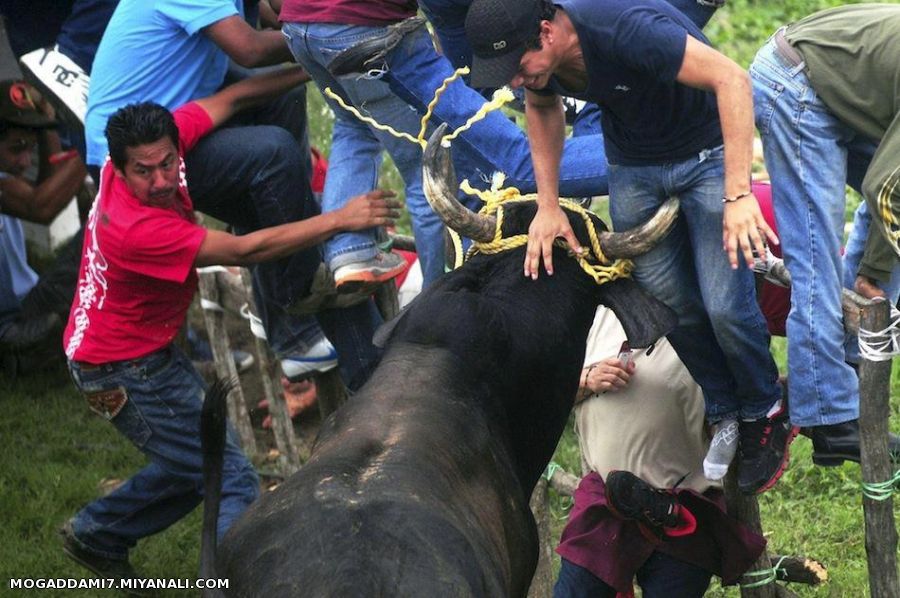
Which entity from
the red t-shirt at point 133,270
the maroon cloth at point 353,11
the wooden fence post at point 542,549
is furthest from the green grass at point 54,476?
the maroon cloth at point 353,11

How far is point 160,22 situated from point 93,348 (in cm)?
141

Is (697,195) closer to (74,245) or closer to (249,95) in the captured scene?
(249,95)

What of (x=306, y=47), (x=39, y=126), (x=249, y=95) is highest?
(x=306, y=47)

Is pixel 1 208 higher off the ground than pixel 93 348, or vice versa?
pixel 93 348

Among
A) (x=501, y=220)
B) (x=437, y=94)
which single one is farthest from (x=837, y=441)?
(x=437, y=94)

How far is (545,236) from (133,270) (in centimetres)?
198

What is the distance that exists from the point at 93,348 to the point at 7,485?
2.02m

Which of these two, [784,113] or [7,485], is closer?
[784,113]

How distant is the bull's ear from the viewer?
481 centimetres

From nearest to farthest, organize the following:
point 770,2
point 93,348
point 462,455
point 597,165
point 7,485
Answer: point 462,455 < point 597,165 < point 93,348 < point 7,485 < point 770,2

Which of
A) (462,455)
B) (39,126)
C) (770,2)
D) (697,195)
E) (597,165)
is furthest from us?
(770,2)

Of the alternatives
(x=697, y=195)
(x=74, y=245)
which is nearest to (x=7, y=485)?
(x=74, y=245)

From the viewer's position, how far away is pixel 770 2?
496 inches

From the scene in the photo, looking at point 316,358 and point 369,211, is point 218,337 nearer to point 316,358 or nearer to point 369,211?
point 316,358
